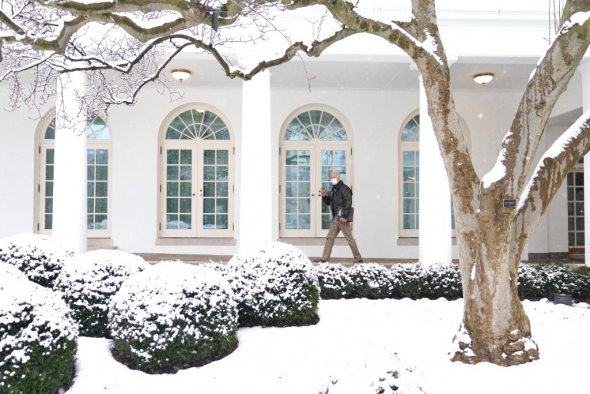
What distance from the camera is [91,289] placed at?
5.27m

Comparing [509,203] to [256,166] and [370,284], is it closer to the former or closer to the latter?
[370,284]

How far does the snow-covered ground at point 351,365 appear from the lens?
11.5 ft

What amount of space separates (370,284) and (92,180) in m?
7.82

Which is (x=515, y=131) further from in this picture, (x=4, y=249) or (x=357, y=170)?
(x=357, y=170)

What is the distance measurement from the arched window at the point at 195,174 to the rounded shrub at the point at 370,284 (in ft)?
16.4

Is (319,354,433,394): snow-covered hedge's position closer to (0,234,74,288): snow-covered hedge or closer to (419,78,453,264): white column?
(0,234,74,288): snow-covered hedge

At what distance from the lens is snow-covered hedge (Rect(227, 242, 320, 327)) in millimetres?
A: 5797

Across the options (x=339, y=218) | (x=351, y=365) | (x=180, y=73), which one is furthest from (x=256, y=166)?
(x=351, y=365)

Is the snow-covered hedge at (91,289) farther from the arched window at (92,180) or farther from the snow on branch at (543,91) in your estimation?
the arched window at (92,180)

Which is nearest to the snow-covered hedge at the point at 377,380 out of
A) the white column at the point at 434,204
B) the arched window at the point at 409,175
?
the white column at the point at 434,204

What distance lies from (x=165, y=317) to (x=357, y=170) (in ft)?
27.8

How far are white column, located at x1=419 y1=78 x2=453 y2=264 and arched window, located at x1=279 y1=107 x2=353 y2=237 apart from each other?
3.51 m

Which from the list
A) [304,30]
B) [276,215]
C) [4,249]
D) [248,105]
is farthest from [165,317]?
[276,215]

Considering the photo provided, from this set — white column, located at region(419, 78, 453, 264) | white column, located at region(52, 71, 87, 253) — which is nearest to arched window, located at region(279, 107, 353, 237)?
white column, located at region(419, 78, 453, 264)
